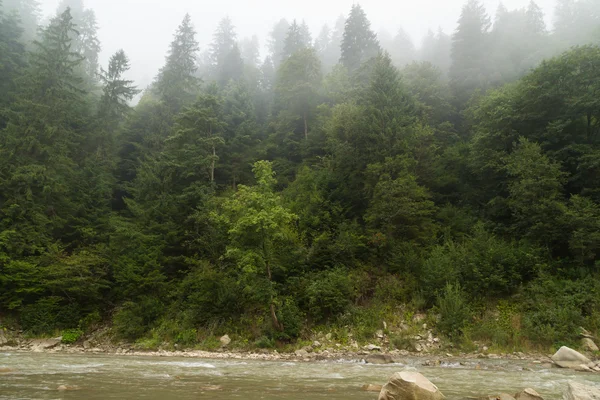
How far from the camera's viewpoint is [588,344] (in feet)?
49.4

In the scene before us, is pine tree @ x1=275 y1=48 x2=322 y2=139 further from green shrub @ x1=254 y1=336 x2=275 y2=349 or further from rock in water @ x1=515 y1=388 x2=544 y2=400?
rock in water @ x1=515 y1=388 x2=544 y2=400

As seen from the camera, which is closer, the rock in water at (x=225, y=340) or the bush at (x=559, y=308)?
the bush at (x=559, y=308)

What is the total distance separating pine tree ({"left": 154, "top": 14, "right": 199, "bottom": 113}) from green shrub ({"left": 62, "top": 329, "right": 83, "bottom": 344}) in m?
24.5

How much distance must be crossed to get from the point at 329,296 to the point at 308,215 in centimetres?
676

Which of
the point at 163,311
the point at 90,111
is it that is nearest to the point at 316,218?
the point at 163,311

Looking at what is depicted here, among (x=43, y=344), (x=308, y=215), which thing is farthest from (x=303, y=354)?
(x=43, y=344)

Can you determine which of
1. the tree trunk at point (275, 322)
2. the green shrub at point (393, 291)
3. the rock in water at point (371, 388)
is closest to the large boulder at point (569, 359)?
the green shrub at point (393, 291)

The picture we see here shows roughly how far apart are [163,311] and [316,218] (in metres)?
11.7

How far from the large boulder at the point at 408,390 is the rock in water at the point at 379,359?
27.4ft

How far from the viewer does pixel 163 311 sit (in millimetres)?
23453

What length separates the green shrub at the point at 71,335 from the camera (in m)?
22.2

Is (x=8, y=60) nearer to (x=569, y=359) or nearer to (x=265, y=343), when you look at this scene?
(x=265, y=343)

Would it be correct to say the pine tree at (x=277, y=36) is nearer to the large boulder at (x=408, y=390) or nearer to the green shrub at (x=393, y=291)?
the green shrub at (x=393, y=291)

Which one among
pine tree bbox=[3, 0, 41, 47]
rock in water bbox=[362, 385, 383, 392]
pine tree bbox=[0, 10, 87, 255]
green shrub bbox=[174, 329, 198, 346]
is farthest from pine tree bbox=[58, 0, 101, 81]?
rock in water bbox=[362, 385, 383, 392]
